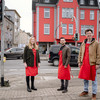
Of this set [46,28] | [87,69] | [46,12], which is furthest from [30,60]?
[46,12]

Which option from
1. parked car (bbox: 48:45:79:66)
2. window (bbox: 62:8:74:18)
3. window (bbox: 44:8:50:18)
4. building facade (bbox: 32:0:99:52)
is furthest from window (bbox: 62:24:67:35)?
parked car (bbox: 48:45:79:66)

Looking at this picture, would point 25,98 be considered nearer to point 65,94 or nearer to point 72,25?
point 65,94

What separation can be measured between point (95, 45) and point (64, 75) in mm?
1609

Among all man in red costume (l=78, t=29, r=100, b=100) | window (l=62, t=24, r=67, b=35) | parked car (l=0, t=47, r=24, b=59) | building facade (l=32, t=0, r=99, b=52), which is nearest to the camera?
man in red costume (l=78, t=29, r=100, b=100)

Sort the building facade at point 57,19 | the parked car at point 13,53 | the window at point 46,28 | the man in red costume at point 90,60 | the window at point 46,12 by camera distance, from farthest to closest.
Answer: the window at point 46,28 → the window at point 46,12 → the building facade at point 57,19 → the parked car at point 13,53 → the man in red costume at point 90,60

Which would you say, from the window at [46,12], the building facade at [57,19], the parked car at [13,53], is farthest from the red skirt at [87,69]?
the window at [46,12]

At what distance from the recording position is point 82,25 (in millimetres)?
33938

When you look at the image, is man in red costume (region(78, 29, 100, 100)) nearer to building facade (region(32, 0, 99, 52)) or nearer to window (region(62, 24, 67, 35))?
building facade (region(32, 0, 99, 52))

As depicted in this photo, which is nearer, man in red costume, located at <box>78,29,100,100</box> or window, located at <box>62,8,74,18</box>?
man in red costume, located at <box>78,29,100,100</box>

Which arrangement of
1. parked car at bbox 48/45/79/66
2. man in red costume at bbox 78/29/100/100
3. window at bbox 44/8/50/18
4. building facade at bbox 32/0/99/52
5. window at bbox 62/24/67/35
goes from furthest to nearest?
window at bbox 44/8/50/18
window at bbox 62/24/67/35
building facade at bbox 32/0/99/52
parked car at bbox 48/45/79/66
man in red costume at bbox 78/29/100/100

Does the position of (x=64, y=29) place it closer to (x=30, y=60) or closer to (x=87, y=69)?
(x=30, y=60)

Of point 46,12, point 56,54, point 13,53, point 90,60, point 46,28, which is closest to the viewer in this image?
point 90,60

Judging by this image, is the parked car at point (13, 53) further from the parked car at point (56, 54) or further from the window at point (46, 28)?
the window at point (46, 28)

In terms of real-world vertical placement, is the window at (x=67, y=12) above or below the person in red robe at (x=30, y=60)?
above
